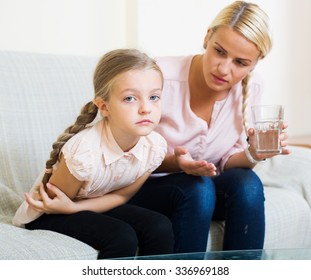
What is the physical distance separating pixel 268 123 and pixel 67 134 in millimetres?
504

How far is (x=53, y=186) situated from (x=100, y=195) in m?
0.15

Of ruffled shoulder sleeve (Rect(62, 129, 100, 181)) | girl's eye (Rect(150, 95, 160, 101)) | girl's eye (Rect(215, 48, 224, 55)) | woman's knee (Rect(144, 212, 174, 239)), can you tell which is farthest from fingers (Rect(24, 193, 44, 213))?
girl's eye (Rect(215, 48, 224, 55))

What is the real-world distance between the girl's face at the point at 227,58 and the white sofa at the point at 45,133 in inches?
16.0

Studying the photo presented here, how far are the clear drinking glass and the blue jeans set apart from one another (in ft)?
0.57

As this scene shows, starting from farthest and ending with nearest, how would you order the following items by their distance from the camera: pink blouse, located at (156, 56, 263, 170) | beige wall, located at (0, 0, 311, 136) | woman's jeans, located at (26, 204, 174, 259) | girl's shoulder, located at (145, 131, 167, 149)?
beige wall, located at (0, 0, 311, 136) → pink blouse, located at (156, 56, 263, 170) → girl's shoulder, located at (145, 131, 167, 149) → woman's jeans, located at (26, 204, 174, 259)

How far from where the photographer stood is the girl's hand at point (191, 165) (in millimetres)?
1713

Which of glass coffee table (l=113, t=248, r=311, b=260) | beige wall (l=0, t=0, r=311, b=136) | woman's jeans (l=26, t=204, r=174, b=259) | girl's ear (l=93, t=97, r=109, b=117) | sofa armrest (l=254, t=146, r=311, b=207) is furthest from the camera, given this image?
beige wall (l=0, t=0, r=311, b=136)

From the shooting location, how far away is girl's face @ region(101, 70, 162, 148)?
1608 millimetres

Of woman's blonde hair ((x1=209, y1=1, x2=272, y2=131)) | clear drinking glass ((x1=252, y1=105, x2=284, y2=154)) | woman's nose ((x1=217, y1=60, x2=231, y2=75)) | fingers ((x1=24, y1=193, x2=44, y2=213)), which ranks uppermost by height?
woman's blonde hair ((x1=209, y1=1, x2=272, y2=131))

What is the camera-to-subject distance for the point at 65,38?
10.2 ft

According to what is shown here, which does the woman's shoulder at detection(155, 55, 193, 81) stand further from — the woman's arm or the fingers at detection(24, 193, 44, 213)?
the fingers at detection(24, 193, 44, 213)

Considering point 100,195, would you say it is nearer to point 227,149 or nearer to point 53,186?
point 53,186

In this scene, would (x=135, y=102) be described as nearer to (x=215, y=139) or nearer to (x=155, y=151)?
(x=155, y=151)
